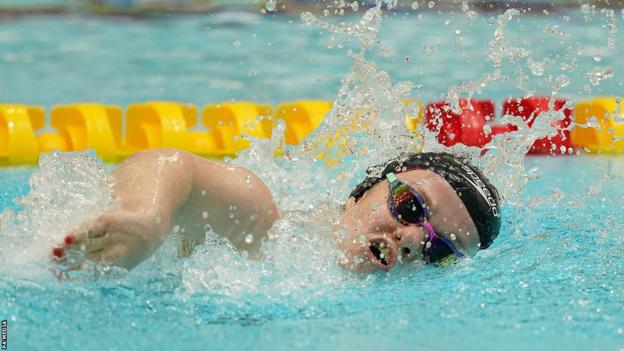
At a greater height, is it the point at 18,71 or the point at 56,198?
the point at 56,198

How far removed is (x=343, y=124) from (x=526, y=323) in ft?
4.94

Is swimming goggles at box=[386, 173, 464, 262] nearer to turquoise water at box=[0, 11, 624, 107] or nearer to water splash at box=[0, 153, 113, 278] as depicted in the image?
water splash at box=[0, 153, 113, 278]

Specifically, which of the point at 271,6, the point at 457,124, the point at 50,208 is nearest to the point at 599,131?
the point at 457,124

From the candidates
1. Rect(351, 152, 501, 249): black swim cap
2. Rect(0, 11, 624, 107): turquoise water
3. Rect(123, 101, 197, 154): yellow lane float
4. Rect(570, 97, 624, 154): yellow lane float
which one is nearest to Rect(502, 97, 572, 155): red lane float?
Rect(570, 97, 624, 154): yellow lane float

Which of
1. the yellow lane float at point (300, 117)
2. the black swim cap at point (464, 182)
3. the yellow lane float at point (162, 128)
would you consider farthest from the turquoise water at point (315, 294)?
the yellow lane float at point (300, 117)

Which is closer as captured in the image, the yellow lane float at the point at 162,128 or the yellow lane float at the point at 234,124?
the yellow lane float at the point at 162,128

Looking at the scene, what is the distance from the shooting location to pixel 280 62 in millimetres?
7156

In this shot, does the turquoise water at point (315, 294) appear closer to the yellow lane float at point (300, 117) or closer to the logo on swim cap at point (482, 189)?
the logo on swim cap at point (482, 189)

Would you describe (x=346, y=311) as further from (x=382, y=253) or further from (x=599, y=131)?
(x=599, y=131)

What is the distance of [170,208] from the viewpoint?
5.24 feet

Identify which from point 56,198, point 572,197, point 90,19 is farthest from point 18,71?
point 56,198

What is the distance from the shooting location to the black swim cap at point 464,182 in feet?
6.50

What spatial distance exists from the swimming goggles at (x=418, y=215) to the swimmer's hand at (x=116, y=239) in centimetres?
60

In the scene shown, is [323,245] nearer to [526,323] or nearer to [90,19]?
[526,323]
